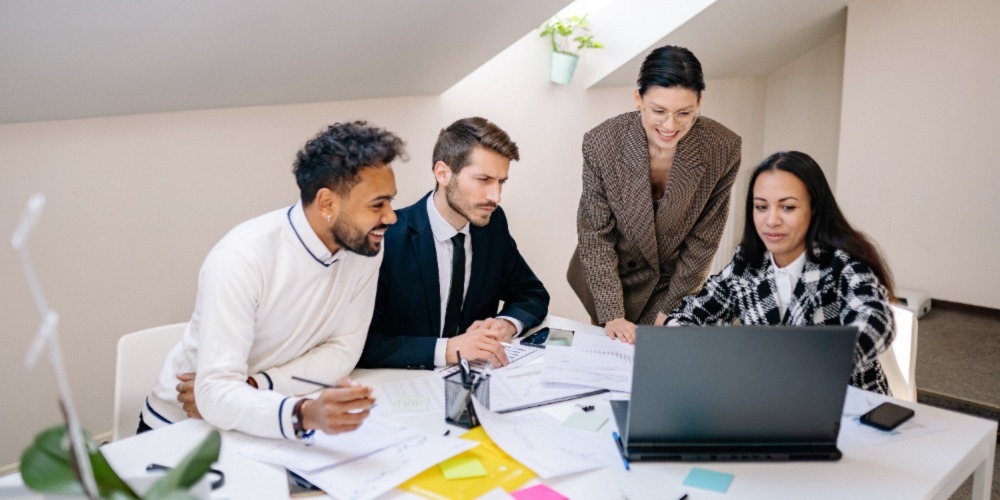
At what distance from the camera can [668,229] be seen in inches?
93.2

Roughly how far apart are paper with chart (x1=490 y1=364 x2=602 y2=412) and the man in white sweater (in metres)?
0.33

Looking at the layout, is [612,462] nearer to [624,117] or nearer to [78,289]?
[624,117]

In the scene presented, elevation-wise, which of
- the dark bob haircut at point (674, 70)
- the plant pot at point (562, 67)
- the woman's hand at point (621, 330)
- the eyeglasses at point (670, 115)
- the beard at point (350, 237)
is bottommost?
the woman's hand at point (621, 330)

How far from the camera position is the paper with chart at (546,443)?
1.35m

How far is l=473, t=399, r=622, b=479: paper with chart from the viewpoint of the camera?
1349mm

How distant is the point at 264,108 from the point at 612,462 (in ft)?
6.34

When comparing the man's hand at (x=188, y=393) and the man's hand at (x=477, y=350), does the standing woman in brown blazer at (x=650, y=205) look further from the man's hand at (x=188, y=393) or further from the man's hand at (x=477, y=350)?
the man's hand at (x=188, y=393)

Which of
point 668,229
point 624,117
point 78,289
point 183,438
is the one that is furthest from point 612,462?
point 78,289

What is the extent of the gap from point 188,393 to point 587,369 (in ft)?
2.73

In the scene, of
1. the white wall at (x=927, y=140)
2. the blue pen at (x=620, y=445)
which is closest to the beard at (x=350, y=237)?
the blue pen at (x=620, y=445)

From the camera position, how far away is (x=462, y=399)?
150cm

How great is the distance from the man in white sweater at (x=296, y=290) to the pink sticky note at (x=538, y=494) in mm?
549

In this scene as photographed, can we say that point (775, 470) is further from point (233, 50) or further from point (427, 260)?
point (233, 50)

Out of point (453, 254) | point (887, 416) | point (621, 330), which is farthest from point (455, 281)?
point (887, 416)
